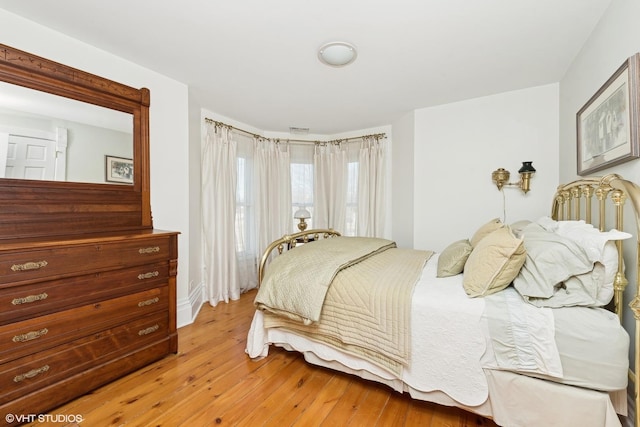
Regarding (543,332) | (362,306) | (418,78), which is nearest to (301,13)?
(418,78)

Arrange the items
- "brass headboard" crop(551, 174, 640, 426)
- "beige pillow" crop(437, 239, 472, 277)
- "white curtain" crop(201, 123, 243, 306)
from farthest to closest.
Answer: "white curtain" crop(201, 123, 243, 306)
"beige pillow" crop(437, 239, 472, 277)
"brass headboard" crop(551, 174, 640, 426)

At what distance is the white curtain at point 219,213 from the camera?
123 inches

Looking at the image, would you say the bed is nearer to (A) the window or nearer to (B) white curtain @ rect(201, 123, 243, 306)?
(B) white curtain @ rect(201, 123, 243, 306)

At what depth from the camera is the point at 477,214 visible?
9.45ft

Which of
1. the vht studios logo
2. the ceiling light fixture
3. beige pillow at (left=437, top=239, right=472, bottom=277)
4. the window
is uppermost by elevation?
the ceiling light fixture

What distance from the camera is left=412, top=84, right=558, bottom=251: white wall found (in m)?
2.60

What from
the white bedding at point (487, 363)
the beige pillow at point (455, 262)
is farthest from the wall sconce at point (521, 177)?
the white bedding at point (487, 363)

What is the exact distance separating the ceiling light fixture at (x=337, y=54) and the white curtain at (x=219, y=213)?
1.73 meters

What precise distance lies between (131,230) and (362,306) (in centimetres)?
185

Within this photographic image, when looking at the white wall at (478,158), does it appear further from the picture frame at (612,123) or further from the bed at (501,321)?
the bed at (501,321)

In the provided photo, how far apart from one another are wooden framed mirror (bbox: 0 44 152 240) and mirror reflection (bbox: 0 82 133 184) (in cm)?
1

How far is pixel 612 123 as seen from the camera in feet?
5.04

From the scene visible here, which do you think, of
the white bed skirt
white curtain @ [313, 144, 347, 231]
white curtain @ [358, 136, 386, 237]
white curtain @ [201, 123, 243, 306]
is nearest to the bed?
the white bed skirt

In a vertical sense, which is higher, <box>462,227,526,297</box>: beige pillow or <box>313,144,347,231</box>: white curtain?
<box>313,144,347,231</box>: white curtain
